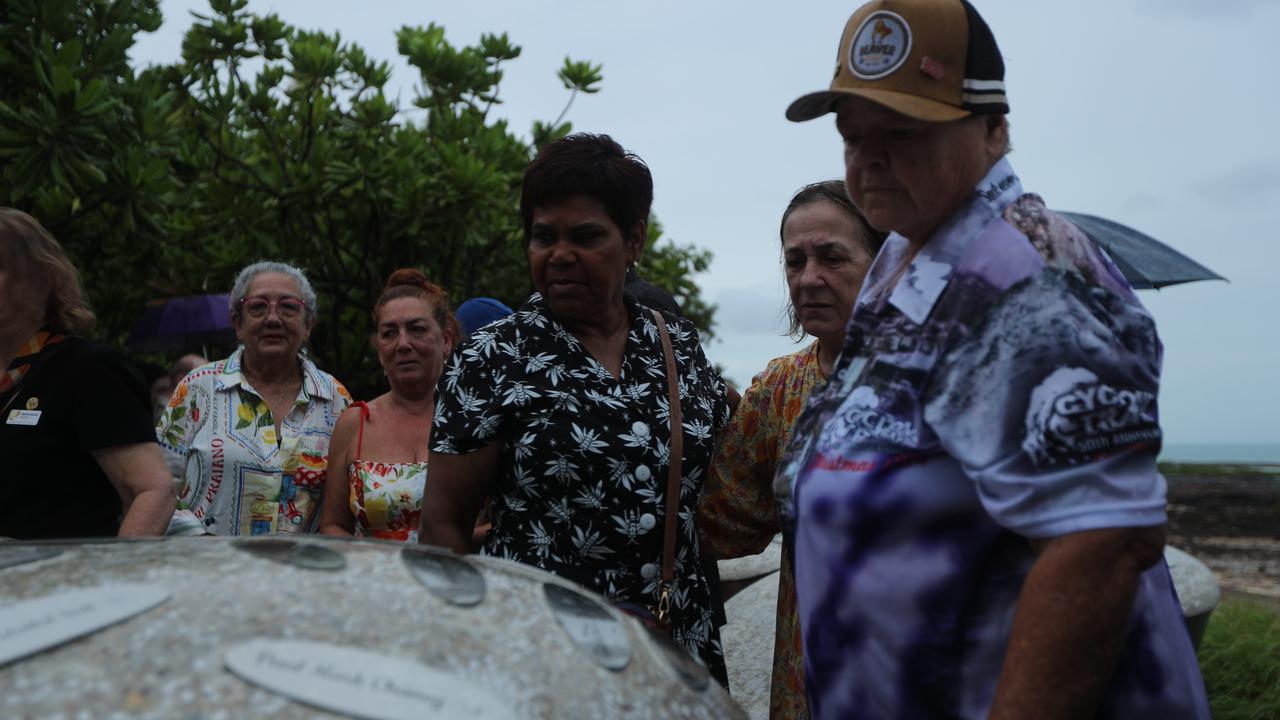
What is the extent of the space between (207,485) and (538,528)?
85.8 inches

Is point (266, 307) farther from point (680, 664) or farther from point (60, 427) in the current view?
point (680, 664)

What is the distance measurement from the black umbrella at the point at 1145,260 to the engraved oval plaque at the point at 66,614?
5.18 meters

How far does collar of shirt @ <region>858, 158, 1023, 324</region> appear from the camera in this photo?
5.02ft

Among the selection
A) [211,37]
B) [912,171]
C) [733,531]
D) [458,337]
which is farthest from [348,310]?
[912,171]

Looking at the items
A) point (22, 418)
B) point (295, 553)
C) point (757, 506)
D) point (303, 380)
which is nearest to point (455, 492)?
point (757, 506)

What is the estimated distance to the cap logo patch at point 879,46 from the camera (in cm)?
156

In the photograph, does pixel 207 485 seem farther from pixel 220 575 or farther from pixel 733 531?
pixel 220 575

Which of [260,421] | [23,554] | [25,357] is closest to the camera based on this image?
[23,554]

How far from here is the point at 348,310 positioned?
9.25 m

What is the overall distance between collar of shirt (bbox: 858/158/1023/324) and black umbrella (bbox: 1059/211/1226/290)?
4324mm

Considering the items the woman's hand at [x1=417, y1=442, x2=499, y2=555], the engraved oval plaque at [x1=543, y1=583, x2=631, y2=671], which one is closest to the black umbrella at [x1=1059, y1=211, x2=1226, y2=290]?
the woman's hand at [x1=417, y1=442, x2=499, y2=555]

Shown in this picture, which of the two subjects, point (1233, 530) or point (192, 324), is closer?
point (192, 324)

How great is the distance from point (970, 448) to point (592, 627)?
519 mm

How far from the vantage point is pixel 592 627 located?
1.42 m
